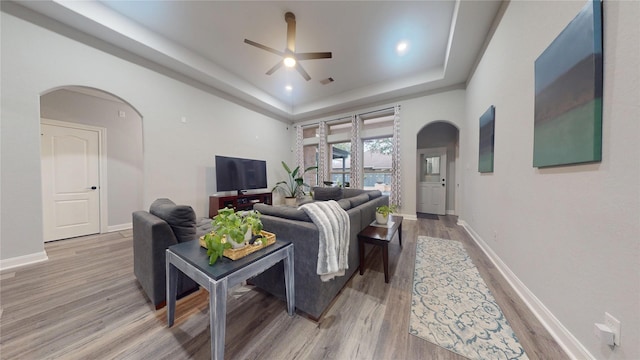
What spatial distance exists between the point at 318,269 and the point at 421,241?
2.42 meters

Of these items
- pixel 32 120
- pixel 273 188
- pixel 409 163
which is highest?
pixel 32 120

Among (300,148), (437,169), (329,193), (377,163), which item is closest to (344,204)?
(329,193)

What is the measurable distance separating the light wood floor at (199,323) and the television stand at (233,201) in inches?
76.8

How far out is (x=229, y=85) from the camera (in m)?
4.15

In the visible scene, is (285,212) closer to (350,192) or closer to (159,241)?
(159,241)

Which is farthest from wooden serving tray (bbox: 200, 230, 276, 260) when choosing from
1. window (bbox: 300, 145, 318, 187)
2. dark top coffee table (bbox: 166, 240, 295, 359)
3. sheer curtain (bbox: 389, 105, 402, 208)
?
window (bbox: 300, 145, 318, 187)

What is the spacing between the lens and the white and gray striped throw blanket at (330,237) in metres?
1.45

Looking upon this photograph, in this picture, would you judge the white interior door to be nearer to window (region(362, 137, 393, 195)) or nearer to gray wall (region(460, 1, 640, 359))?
window (region(362, 137, 393, 195))

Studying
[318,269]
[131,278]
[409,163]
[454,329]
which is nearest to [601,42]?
[454,329]

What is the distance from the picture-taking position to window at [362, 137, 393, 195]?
5.40m

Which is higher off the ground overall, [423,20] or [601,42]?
[423,20]

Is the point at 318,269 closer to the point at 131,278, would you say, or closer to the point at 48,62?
the point at 131,278

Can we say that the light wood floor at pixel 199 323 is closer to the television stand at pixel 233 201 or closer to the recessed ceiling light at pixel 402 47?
the television stand at pixel 233 201

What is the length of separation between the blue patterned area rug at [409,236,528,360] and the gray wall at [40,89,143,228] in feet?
18.1
